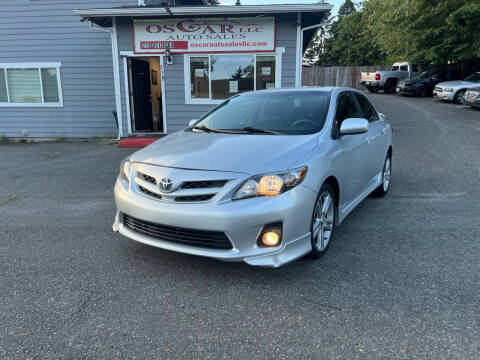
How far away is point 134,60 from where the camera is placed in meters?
11.5

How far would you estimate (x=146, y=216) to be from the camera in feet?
10.4

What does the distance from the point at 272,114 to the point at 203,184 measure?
159cm

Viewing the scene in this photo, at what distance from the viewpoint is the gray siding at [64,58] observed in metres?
12.5

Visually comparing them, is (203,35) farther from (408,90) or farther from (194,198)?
(408,90)

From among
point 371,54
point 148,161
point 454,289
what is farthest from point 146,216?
point 371,54

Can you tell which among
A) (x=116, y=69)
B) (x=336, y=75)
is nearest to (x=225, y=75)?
(x=116, y=69)

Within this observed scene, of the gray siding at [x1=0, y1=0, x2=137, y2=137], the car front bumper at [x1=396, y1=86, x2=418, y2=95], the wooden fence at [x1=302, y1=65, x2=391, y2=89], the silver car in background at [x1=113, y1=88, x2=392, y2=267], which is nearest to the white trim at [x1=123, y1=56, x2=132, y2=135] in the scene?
the gray siding at [x1=0, y1=0, x2=137, y2=137]

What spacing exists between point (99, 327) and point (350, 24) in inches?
1961

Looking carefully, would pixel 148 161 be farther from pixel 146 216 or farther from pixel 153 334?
pixel 153 334

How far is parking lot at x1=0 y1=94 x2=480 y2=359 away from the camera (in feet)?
8.00

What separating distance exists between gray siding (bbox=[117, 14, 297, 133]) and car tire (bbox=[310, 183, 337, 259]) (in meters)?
7.76

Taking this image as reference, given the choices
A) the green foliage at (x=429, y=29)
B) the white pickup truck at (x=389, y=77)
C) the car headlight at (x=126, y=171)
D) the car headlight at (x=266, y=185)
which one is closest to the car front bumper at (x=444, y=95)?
the green foliage at (x=429, y=29)

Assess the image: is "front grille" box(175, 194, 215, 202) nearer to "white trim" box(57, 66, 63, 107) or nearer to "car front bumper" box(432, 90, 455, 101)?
A: "white trim" box(57, 66, 63, 107)

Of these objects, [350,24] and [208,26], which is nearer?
[208,26]
